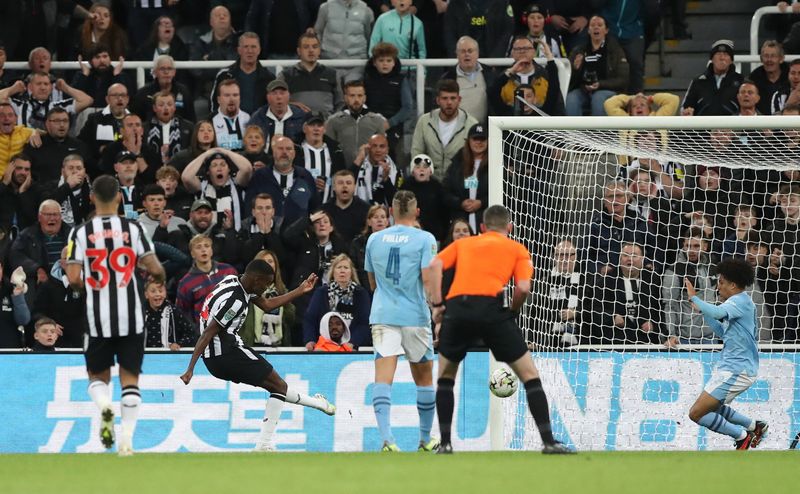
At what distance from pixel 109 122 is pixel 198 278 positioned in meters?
3.32

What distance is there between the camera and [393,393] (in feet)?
47.3

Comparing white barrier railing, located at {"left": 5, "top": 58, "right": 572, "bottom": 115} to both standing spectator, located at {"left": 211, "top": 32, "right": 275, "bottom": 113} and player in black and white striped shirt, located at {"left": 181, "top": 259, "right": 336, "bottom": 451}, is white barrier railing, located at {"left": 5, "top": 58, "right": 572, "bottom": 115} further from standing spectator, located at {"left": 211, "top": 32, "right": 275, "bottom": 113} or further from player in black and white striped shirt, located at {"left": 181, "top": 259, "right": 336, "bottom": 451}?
player in black and white striped shirt, located at {"left": 181, "top": 259, "right": 336, "bottom": 451}

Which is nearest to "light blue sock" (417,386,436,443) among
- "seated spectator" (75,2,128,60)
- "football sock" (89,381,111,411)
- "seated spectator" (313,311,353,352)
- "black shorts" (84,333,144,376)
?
"black shorts" (84,333,144,376)

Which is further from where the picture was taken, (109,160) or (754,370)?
(109,160)

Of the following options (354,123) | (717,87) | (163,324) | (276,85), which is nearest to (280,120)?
(276,85)

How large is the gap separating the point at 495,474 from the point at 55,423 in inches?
264

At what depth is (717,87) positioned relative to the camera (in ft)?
58.6

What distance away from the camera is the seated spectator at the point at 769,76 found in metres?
17.9

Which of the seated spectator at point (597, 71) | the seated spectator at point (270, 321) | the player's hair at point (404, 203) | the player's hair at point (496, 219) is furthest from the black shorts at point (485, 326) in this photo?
the seated spectator at point (597, 71)

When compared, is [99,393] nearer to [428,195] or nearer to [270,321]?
[270,321]

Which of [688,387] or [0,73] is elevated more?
[0,73]

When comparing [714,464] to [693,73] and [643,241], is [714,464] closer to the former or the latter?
[643,241]

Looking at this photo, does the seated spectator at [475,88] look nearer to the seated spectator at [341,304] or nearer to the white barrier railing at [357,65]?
the white barrier railing at [357,65]

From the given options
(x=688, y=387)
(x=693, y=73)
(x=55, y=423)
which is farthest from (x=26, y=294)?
(x=693, y=73)
